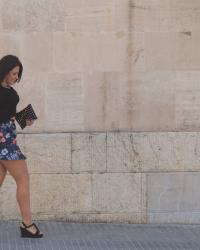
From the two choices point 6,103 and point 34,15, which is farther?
point 34,15

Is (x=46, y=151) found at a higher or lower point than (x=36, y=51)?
lower

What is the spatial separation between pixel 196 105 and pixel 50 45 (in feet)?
5.35

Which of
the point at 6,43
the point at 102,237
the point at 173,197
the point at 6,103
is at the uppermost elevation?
the point at 6,43

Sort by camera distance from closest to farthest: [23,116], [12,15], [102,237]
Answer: [23,116], [102,237], [12,15]

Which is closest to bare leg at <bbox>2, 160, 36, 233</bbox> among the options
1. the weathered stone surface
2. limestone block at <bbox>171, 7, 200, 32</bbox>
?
the weathered stone surface

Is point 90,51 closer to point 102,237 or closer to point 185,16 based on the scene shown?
point 185,16

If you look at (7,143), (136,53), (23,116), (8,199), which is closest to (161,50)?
(136,53)

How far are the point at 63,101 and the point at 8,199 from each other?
3.77 feet

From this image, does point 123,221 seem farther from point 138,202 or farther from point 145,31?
point 145,31

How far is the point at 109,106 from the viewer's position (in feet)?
21.7

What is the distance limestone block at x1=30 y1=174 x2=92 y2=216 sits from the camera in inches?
257

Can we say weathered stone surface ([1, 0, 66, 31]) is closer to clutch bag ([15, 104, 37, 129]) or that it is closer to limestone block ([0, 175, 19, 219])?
clutch bag ([15, 104, 37, 129])

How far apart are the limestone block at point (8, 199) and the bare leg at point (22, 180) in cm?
70

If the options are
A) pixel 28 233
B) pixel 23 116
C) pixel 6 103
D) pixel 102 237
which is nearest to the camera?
pixel 6 103
